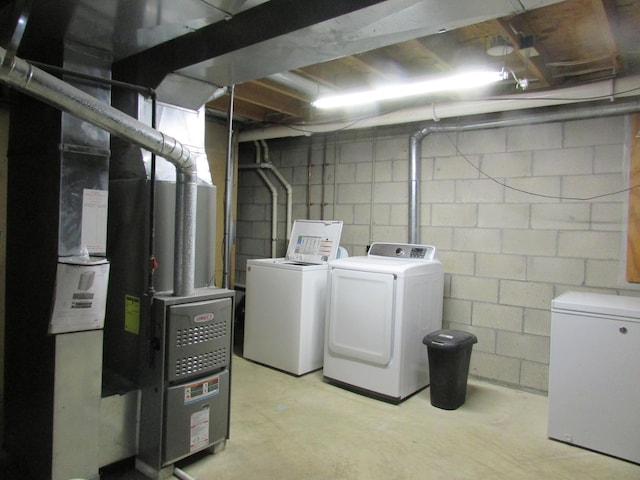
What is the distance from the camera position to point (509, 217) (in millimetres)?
3596

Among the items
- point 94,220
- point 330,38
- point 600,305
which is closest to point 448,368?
point 600,305

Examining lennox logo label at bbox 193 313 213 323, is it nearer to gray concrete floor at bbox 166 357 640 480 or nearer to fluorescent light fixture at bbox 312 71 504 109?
gray concrete floor at bbox 166 357 640 480

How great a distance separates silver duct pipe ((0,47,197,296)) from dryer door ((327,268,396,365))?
1.48m

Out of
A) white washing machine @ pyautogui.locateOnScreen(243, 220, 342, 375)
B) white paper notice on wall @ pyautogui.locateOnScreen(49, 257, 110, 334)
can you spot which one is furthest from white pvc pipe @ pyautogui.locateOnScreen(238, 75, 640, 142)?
white paper notice on wall @ pyautogui.locateOnScreen(49, 257, 110, 334)

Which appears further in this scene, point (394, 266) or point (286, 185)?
point (286, 185)

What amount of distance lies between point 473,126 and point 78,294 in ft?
10.3

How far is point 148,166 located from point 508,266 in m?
2.80

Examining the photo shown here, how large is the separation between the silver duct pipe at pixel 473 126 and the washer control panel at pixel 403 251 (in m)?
0.17

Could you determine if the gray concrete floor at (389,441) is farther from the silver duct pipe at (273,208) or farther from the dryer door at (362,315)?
the silver duct pipe at (273,208)

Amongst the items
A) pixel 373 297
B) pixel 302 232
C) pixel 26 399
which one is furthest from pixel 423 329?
pixel 26 399

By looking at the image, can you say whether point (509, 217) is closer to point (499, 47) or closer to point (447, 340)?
point (447, 340)

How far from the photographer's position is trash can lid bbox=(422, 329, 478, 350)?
3153mm

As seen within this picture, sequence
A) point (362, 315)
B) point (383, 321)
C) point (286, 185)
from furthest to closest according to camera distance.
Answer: point (286, 185)
point (362, 315)
point (383, 321)

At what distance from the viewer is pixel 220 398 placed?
8.14ft
